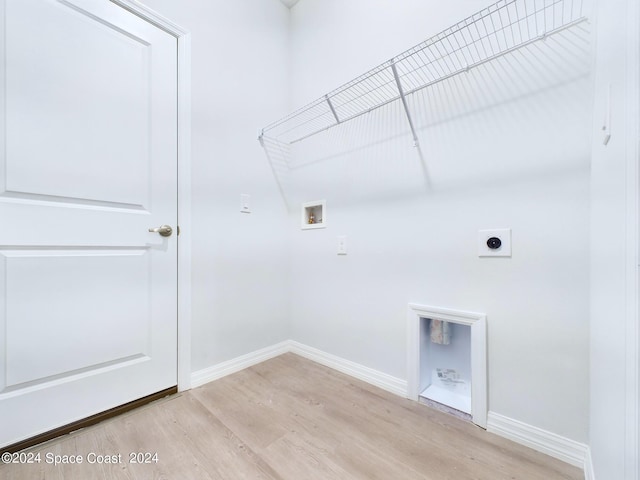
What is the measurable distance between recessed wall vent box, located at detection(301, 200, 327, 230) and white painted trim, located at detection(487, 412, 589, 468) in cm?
139

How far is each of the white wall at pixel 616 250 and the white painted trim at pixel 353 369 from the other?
0.78 meters

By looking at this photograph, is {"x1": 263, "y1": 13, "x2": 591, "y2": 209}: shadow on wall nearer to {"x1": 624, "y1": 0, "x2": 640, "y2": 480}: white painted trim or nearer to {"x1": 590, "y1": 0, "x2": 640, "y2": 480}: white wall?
{"x1": 590, "y1": 0, "x2": 640, "y2": 480}: white wall

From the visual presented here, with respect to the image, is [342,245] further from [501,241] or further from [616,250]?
[616,250]

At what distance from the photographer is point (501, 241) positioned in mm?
1165

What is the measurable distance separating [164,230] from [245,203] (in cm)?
55

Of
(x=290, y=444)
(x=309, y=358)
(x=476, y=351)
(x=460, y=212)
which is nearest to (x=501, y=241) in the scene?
(x=460, y=212)

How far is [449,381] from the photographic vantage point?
4.98 ft

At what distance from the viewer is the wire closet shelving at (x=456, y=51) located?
1065mm

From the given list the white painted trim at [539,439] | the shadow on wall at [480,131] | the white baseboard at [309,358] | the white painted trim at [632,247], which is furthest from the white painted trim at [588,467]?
the shadow on wall at [480,131]

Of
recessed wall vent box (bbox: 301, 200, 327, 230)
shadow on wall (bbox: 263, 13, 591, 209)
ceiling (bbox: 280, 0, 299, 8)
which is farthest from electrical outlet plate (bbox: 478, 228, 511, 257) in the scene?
ceiling (bbox: 280, 0, 299, 8)

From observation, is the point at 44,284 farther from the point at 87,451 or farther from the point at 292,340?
the point at 292,340

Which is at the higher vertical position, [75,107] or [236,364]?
[75,107]

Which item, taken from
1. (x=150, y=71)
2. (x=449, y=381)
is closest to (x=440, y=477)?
(x=449, y=381)

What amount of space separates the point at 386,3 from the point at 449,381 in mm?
2209
